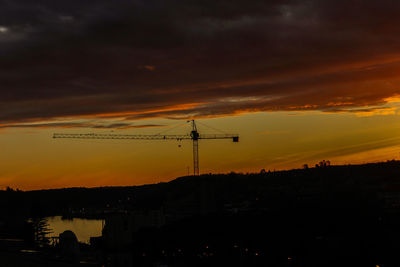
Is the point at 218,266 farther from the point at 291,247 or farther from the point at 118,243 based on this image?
the point at 118,243

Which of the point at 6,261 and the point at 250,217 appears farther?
the point at 250,217

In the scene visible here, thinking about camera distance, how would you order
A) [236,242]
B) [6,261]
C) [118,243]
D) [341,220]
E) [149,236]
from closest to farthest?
[6,261] → [236,242] → [341,220] → [149,236] → [118,243]

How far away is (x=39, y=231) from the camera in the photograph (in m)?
152

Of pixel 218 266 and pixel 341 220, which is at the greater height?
pixel 341 220

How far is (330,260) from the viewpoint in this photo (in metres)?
56.2

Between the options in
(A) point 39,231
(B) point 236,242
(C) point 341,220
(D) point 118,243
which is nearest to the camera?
(B) point 236,242

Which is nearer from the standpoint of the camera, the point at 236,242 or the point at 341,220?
the point at 236,242

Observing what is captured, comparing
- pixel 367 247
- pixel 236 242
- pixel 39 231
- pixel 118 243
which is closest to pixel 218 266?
pixel 236 242

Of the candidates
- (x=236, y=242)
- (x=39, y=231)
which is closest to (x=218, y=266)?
(x=236, y=242)

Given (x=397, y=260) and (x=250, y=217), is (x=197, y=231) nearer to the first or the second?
(x=250, y=217)

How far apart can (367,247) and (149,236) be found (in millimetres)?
33907

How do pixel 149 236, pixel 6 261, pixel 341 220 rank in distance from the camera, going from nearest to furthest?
pixel 6 261 < pixel 341 220 < pixel 149 236

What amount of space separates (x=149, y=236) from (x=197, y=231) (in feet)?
24.3

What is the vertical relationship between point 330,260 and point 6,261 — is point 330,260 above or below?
below
